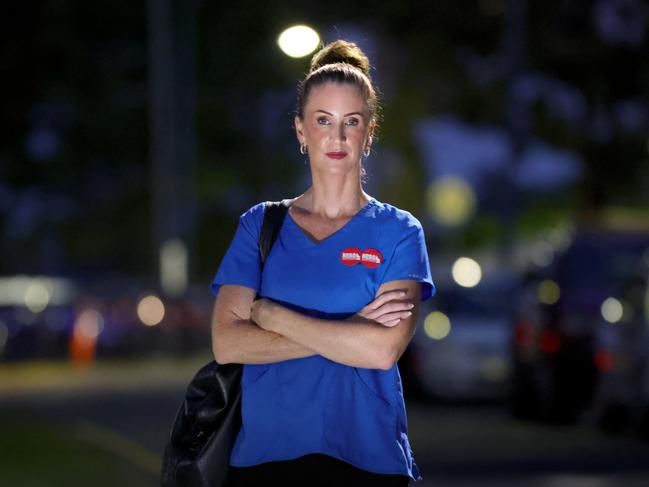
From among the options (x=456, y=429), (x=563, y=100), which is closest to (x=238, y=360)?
(x=456, y=429)

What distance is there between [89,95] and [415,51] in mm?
17616

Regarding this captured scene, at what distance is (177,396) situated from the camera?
85.6 ft

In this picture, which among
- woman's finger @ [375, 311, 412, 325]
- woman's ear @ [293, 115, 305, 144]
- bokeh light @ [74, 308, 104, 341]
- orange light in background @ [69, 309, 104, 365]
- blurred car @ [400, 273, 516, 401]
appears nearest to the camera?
woman's finger @ [375, 311, 412, 325]

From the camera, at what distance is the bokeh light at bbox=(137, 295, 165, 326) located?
127 ft

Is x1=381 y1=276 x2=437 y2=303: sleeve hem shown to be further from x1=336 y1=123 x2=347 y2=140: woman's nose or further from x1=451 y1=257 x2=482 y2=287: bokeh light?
x1=451 y1=257 x2=482 y2=287: bokeh light

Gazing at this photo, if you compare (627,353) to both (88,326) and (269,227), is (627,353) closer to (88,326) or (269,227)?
(269,227)

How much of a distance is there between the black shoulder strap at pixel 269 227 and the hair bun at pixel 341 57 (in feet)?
1.27

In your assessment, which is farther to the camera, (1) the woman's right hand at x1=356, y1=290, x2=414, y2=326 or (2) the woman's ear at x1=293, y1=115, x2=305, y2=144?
(2) the woman's ear at x1=293, y1=115, x2=305, y2=144

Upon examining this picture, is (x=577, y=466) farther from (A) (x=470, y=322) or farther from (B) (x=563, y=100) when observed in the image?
(B) (x=563, y=100)

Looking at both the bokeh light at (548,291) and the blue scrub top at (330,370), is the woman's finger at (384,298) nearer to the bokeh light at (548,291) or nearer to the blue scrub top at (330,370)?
the blue scrub top at (330,370)

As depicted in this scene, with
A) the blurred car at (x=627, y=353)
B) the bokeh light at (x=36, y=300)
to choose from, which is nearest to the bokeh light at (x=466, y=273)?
the blurred car at (x=627, y=353)

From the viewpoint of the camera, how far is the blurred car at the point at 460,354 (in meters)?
22.9

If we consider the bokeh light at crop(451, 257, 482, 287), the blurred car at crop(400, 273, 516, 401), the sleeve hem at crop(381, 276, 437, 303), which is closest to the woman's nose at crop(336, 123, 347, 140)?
the sleeve hem at crop(381, 276, 437, 303)

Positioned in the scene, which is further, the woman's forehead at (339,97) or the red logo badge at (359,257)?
the woman's forehead at (339,97)
